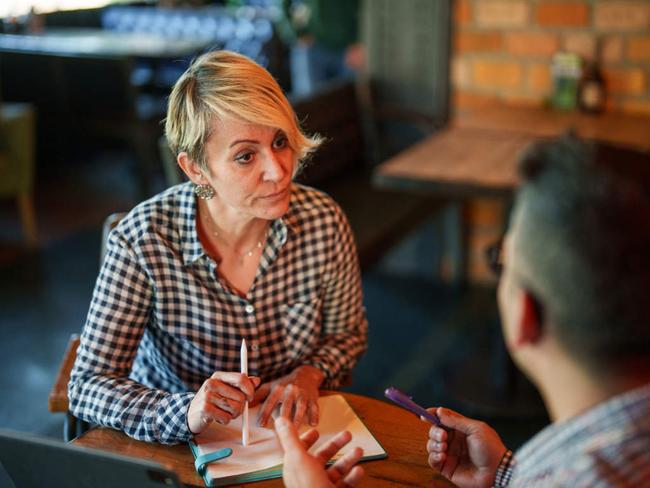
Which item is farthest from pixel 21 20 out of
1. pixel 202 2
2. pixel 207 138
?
pixel 207 138

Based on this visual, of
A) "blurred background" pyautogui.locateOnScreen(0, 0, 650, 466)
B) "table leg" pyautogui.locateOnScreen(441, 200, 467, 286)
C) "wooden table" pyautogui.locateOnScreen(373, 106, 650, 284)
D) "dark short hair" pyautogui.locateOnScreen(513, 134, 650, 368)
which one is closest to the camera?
"dark short hair" pyautogui.locateOnScreen(513, 134, 650, 368)

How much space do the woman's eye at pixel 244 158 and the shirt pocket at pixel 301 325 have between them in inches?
11.7

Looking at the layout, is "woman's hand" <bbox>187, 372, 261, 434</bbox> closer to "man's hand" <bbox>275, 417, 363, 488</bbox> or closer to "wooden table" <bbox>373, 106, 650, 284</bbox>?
"man's hand" <bbox>275, 417, 363, 488</bbox>

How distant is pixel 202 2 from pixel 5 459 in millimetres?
7405

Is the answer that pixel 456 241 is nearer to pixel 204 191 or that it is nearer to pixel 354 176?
pixel 354 176

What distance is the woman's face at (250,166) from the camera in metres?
1.54

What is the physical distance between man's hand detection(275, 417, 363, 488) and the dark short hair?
0.39m

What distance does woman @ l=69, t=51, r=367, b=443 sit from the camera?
150 cm

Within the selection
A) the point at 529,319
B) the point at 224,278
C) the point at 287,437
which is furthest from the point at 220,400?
the point at 529,319

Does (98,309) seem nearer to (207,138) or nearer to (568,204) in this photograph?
(207,138)

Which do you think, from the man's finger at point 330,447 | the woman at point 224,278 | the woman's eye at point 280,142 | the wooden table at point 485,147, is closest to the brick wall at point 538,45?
the wooden table at point 485,147

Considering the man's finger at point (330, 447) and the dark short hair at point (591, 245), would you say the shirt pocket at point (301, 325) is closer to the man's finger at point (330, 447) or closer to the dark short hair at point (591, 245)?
the man's finger at point (330, 447)

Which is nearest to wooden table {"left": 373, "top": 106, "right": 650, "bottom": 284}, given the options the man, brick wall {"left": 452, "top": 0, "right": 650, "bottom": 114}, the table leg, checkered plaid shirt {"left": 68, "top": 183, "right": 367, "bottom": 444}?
brick wall {"left": 452, "top": 0, "right": 650, "bottom": 114}

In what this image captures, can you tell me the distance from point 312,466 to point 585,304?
1.49ft
